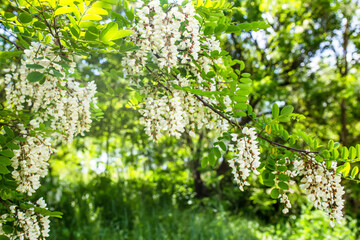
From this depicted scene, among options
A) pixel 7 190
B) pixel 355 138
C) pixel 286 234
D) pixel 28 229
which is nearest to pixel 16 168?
→ pixel 7 190

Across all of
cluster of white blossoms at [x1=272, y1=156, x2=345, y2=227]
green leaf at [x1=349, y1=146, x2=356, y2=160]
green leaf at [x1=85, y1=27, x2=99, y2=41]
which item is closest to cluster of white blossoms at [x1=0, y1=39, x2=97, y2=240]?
green leaf at [x1=85, y1=27, x2=99, y2=41]

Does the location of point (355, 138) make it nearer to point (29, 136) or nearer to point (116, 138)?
point (116, 138)

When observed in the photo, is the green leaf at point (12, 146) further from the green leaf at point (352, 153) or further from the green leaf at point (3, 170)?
the green leaf at point (352, 153)

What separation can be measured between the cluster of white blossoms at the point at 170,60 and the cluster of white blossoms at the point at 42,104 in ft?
1.30

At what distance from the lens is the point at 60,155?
5984 mm

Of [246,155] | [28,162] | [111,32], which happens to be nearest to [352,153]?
[246,155]

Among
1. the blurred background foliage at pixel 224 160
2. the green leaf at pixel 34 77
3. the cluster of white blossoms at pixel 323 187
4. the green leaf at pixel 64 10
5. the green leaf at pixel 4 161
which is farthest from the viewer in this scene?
the blurred background foliage at pixel 224 160

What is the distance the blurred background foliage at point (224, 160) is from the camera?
5.22m

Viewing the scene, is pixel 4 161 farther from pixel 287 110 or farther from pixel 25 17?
pixel 287 110

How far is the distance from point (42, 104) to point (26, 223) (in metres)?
0.77

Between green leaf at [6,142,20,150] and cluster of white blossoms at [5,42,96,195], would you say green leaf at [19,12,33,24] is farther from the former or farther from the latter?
green leaf at [6,142,20,150]

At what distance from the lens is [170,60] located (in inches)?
66.6

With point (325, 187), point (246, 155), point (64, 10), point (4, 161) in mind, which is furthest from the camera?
point (325, 187)

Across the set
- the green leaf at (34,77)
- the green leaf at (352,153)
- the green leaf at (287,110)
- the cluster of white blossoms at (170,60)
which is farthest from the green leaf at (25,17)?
the green leaf at (352,153)
